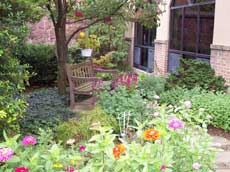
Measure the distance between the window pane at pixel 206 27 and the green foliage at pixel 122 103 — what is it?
3702 millimetres

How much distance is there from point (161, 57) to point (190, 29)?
196 centimetres

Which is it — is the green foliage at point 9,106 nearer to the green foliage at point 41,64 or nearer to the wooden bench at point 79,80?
the wooden bench at point 79,80

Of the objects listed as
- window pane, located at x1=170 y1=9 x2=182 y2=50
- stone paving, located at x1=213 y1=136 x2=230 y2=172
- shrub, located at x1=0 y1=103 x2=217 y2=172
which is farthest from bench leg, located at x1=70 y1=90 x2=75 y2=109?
window pane, located at x1=170 y1=9 x2=182 y2=50

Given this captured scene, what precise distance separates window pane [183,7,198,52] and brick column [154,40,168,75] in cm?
123

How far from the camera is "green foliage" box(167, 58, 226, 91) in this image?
7.40m

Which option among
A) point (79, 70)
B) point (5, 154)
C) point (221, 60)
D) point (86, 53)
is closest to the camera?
point (5, 154)

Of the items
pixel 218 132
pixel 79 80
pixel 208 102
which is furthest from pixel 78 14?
pixel 218 132

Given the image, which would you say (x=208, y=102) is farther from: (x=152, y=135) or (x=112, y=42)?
(x=112, y=42)

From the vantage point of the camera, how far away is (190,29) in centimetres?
991

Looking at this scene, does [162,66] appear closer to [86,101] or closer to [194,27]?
[194,27]

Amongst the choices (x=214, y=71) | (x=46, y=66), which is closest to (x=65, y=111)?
(x=214, y=71)

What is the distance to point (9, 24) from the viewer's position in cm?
352

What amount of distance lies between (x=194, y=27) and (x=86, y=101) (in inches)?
160

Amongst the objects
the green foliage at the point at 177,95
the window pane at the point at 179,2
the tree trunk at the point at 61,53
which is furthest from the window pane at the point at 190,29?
the tree trunk at the point at 61,53
